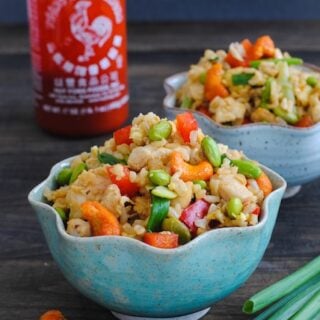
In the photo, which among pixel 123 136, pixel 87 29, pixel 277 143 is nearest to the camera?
pixel 123 136

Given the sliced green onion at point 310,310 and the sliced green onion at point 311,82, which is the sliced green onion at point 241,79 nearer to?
the sliced green onion at point 311,82

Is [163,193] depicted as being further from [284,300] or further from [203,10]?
[203,10]

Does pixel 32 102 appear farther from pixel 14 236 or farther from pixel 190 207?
pixel 190 207

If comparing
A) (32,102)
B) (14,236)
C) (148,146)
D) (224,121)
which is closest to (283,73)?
(224,121)

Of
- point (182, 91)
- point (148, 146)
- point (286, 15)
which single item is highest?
point (148, 146)

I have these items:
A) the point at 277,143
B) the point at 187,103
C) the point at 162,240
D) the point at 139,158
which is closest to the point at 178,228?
the point at 162,240
